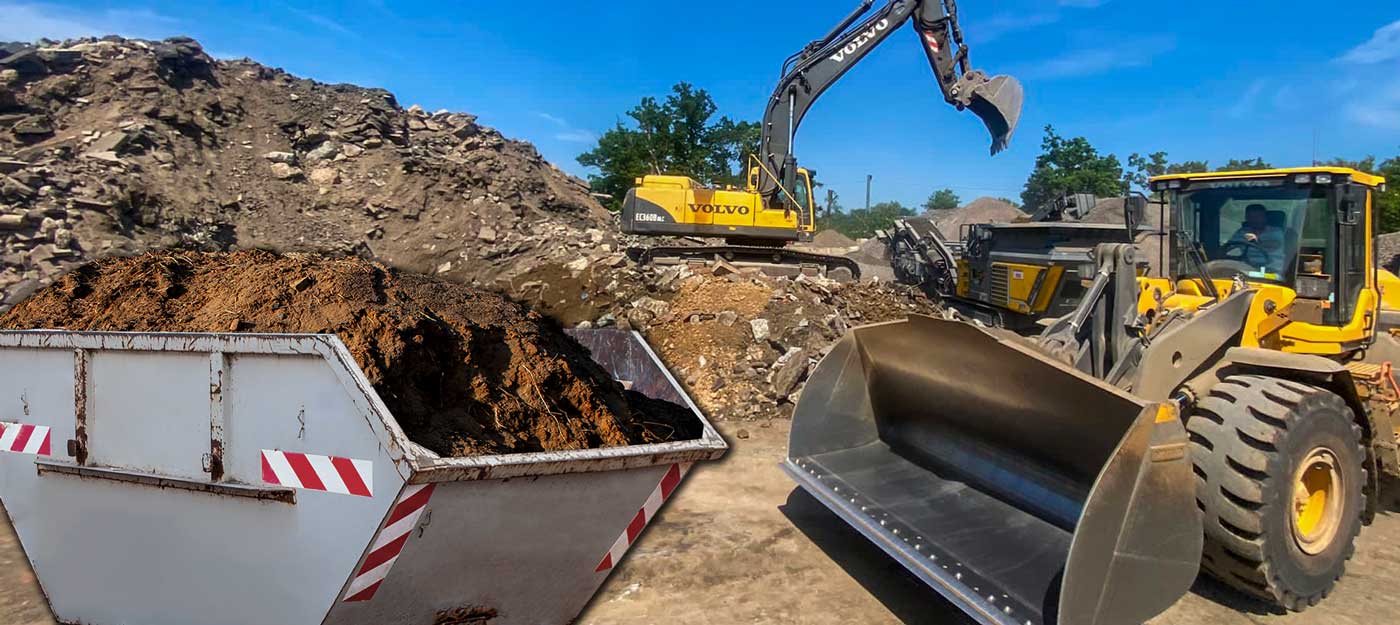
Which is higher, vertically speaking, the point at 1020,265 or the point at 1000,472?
the point at 1020,265

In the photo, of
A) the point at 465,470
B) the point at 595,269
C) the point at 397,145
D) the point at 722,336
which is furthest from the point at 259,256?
the point at 397,145

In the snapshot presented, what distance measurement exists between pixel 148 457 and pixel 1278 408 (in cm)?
491

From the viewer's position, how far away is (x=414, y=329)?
2844 mm

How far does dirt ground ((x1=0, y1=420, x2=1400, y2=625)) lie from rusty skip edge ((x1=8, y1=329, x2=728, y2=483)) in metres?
1.23

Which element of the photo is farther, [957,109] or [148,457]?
[957,109]

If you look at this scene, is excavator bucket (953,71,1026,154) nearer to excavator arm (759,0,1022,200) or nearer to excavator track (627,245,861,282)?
excavator arm (759,0,1022,200)

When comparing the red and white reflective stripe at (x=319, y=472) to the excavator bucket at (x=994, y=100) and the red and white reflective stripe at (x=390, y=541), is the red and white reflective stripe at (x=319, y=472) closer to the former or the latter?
the red and white reflective stripe at (x=390, y=541)

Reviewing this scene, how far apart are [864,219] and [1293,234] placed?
6860 centimetres

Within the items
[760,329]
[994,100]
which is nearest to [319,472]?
[760,329]

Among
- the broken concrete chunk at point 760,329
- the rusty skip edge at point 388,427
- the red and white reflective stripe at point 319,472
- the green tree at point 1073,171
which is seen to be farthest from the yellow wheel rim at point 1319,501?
the green tree at point 1073,171

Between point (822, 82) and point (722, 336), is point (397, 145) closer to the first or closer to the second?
point (822, 82)

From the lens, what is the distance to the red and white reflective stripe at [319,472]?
7.91ft

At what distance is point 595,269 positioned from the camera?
11547 mm

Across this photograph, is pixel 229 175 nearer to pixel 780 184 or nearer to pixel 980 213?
pixel 780 184
